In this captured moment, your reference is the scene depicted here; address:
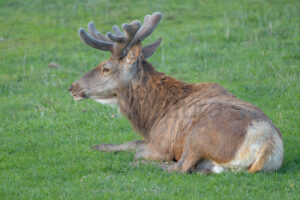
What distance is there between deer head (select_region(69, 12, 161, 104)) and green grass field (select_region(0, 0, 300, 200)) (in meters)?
0.80

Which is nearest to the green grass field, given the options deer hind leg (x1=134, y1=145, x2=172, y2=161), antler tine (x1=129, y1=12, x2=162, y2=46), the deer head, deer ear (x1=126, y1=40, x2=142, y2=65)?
deer hind leg (x1=134, y1=145, x2=172, y2=161)

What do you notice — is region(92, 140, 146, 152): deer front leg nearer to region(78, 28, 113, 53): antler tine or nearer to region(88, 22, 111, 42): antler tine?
region(78, 28, 113, 53): antler tine

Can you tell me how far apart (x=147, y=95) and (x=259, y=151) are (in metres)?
1.96

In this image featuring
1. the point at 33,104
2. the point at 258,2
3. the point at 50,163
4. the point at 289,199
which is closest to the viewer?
the point at 289,199

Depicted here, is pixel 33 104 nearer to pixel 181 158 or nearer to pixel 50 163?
pixel 50 163

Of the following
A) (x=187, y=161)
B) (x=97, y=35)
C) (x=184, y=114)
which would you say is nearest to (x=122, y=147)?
(x=184, y=114)

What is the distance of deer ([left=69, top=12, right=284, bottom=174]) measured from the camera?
627cm

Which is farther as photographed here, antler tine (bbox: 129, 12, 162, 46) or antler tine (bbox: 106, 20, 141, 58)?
antler tine (bbox: 129, 12, 162, 46)

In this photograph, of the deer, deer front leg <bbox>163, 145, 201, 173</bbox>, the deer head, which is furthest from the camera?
the deer head

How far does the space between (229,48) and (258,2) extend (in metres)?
4.24

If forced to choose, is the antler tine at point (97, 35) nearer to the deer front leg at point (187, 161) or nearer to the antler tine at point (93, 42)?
the antler tine at point (93, 42)

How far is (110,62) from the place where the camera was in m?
7.57

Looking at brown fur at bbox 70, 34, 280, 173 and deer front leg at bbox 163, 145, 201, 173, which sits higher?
brown fur at bbox 70, 34, 280, 173

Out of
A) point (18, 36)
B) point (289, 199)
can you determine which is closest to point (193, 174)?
point (289, 199)
